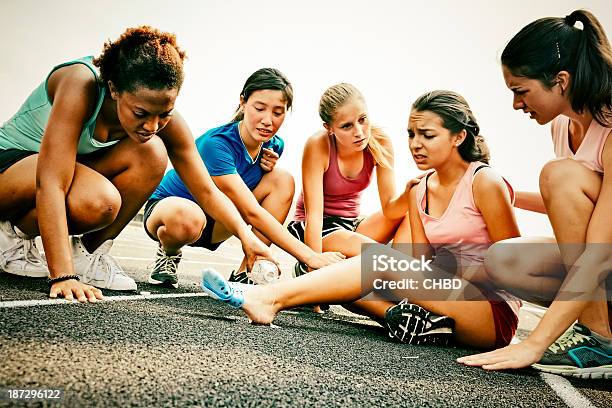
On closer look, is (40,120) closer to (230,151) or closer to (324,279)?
(230,151)

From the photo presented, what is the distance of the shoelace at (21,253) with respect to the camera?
2537 mm

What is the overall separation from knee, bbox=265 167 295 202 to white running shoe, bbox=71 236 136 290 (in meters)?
1.33

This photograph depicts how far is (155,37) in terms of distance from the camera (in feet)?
7.45

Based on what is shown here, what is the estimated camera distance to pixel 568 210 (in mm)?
2111

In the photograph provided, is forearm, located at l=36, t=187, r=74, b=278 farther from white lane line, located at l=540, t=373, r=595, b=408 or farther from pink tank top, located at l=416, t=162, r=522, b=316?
white lane line, located at l=540, t=373, r=595, b=408

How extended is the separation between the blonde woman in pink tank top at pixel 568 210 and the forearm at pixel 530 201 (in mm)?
435

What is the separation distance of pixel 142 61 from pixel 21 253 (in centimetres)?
122

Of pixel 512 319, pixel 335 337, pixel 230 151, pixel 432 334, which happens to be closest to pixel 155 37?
Result: pixel 230 151

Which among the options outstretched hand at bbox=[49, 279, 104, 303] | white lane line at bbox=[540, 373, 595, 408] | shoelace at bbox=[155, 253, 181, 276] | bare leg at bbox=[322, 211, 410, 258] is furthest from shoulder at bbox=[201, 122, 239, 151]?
white lane line at bbox=[540, 373, 595, 408]

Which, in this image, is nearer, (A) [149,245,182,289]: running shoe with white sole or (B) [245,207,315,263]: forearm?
(B) [245,207,315,263]: forearm

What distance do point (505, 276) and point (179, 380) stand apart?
1.77m

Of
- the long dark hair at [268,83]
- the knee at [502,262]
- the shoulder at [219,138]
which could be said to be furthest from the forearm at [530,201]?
the shoulder at [219,138]

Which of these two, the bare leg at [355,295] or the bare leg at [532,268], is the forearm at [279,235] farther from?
the bare leg at [532,268]

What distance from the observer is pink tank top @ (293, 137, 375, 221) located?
140 inches
